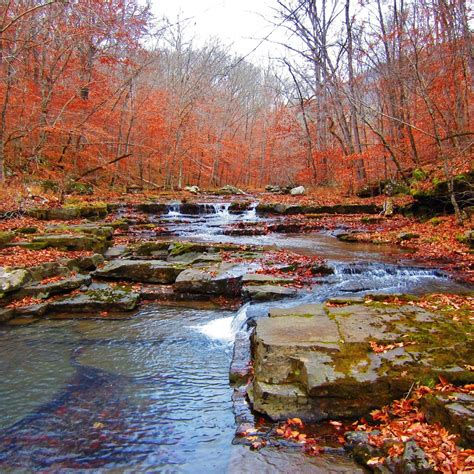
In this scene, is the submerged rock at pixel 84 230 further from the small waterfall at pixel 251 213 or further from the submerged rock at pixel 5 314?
the small waterfall at pixel 251 213

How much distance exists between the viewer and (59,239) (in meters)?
9.24

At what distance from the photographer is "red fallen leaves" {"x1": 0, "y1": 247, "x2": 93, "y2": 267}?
749 cm

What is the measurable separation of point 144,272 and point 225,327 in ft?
A: 8.96

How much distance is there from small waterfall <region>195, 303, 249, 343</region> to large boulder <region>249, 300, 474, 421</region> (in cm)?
139

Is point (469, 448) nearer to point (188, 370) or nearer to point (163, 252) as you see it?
point (188, 370)

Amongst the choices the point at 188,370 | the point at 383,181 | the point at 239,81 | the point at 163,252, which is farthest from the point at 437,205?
the point at 239,81

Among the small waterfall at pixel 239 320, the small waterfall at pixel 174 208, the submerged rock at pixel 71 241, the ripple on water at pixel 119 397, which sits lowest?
the ripple on water at pixel 119 397

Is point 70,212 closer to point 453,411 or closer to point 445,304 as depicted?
point 445,304

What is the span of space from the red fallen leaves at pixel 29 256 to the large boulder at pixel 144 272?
3.65 feet

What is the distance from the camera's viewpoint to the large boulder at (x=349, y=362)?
3301 millimetres

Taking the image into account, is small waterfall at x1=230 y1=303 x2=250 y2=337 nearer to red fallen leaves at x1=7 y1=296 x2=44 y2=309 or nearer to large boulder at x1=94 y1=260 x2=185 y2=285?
large boulder at x1=94 y1=260 x2=185 y2=285

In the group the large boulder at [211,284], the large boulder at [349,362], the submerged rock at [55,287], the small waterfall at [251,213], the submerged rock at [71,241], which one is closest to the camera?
the large boulder at [349,362]

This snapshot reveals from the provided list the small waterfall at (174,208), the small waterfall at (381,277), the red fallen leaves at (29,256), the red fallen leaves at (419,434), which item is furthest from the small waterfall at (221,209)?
the red fallen leaves at (419,434)

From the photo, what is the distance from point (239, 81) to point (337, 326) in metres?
37.1
